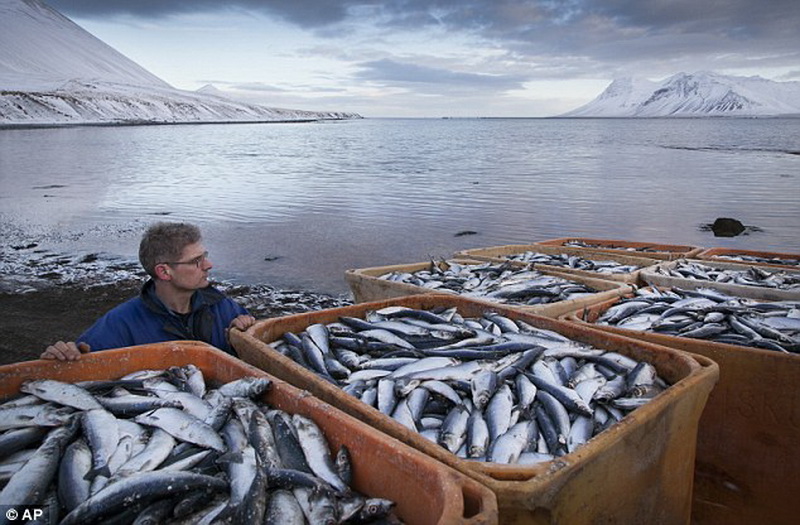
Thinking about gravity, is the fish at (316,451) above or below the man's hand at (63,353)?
below

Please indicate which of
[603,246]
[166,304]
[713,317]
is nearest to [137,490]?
[166,304]

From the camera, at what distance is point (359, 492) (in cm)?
205

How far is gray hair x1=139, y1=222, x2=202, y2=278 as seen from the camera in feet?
11.8

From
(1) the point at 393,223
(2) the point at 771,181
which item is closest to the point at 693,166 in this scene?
(2) the point at 771,181

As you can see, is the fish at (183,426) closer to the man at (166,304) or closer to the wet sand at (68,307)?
the man at (166,304)

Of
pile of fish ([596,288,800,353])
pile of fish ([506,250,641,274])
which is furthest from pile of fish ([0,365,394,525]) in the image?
pile of fish ([506,250,641,274])

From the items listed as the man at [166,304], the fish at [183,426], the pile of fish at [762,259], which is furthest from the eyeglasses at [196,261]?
the pile of fish at [762,259]

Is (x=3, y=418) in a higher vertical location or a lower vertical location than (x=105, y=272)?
higher

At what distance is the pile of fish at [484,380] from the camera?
8.06 ft

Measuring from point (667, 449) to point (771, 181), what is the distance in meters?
27.2

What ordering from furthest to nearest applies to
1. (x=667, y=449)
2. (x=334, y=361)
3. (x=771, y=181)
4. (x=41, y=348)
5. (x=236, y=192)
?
1. (x=771, y=181)
2. (x=236, y=192)
3. (x=41, y=348)
4. (x=334, y=361)
5. (x=667, y=449)

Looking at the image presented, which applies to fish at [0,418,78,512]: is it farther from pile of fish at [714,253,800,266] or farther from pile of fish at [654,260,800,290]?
pile of fish at [714,253,800,266]

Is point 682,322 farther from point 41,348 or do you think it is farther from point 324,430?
point 41,348

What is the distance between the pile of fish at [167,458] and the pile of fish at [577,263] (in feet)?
15.5
